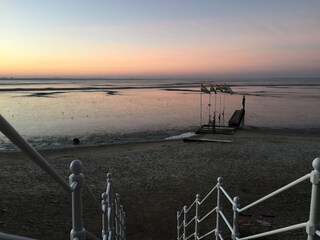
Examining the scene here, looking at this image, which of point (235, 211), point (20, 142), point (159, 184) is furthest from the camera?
point (159, 184)

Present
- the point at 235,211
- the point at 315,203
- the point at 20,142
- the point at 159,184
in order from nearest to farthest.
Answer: the point at 20,142 < the point at 315,203 < the point at 235,211 < the point at 159,184

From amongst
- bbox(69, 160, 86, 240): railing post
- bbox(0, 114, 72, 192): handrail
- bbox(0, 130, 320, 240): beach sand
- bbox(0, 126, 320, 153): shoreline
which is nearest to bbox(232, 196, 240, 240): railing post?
bbox(69, 160, 86, 240): railing post

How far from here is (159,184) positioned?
13.0 meters

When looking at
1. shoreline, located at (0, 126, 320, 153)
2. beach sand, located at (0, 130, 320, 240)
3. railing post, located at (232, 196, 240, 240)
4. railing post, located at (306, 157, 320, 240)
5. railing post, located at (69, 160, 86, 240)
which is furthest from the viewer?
shoreline, located at (0, 126, 320, 153)

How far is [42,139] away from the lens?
26.5 metres

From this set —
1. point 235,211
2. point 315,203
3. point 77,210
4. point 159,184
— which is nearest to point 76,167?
point 77,210

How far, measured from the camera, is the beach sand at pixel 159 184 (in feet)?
30.1

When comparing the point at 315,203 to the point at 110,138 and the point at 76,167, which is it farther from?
the point at 110,138

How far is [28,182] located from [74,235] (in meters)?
12.5

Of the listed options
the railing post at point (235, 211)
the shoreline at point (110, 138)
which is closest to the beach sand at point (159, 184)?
the shoreline at point (110, 138)

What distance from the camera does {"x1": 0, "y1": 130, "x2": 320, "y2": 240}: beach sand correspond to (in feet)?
30.1

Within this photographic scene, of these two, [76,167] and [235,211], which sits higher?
[76,167]

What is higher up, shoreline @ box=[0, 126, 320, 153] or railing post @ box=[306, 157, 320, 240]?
railing post @ box=[306, 157, 320, 240]

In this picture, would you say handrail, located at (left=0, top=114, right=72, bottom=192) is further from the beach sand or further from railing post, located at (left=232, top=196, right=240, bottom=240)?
the beach sand
